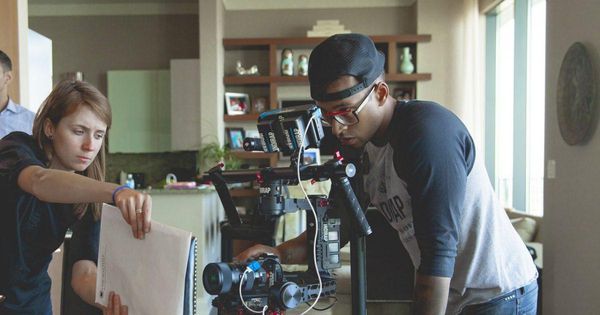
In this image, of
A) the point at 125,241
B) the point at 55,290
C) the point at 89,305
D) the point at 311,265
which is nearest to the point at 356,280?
the point at 311,265

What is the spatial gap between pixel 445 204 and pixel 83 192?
2.02 feet

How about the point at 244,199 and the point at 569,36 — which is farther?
the point at 244,199

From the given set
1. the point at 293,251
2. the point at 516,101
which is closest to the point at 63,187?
the point at 293,251

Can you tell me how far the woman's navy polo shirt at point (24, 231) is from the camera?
1.08 metres

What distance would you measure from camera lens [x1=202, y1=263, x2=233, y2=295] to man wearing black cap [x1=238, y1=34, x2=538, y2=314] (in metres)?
0.24

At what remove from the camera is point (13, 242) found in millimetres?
1130

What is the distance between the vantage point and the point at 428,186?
94cm

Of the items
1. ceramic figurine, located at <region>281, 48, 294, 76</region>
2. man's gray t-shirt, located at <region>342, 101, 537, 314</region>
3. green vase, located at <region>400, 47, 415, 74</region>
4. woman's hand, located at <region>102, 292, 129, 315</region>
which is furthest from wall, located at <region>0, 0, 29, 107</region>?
green vase, located at <region>400, 47, 415, 74</region>

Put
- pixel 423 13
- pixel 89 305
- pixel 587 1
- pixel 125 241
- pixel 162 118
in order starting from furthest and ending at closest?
pixel 162 118 < pixel 423 13 < pixel 587 1 < pixel 89 305 < pixel 125 241

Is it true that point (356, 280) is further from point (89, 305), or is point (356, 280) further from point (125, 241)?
point (89, 305)

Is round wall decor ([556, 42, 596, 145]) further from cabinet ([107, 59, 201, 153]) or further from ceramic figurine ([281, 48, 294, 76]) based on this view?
cabinet ([107, 59, 201, 153])

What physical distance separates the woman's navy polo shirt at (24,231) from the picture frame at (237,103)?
4.83 metres

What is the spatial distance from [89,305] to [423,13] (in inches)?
206

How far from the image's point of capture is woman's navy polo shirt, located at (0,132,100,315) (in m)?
1.08
